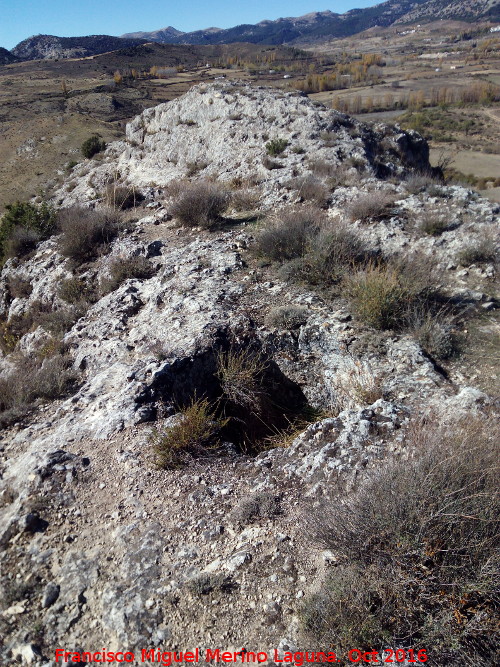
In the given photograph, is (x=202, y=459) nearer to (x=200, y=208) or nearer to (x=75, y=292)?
(x=75, y=292)

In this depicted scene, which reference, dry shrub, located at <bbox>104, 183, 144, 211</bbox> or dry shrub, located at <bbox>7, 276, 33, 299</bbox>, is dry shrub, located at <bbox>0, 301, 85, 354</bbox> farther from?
dry shrub, located at <bbox>104, 183, 144, 211</bbox>

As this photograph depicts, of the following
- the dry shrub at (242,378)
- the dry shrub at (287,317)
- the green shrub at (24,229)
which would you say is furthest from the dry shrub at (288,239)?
the green shrub at (24,229)

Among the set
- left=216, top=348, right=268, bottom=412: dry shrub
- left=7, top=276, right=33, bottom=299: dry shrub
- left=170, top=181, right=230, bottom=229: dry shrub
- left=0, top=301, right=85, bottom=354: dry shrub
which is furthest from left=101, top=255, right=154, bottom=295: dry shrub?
left=216, top=348, right=268, bottom=412: dry shrub

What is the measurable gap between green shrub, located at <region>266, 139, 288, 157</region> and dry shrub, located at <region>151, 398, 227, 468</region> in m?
9.36

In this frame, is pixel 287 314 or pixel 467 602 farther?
pixel 287 314

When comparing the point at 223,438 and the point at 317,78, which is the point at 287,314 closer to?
the point at 223,438

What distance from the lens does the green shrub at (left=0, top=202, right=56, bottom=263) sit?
32.5 ft

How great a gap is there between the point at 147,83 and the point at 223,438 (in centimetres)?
6248

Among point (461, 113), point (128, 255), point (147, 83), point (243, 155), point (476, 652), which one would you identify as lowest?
point (476, 652)

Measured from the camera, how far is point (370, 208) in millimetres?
7574

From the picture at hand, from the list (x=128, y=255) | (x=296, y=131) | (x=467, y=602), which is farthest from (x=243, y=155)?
(x=467, y=602)

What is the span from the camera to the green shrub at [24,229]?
32.5 ft

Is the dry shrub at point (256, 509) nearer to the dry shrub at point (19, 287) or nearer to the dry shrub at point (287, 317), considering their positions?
the dry shrub at point (287, 317)

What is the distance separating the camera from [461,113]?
5238 cm
